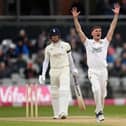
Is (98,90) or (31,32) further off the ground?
(31,32)

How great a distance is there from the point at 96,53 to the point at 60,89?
1.66 meters

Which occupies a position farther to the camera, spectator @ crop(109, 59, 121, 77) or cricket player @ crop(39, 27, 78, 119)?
spectator @ crop(109, 59, 121, 77)

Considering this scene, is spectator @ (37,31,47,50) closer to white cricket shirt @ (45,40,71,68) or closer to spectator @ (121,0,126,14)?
spectator @ (121,0,126,14)

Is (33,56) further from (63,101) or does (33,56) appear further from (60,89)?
(63,101)

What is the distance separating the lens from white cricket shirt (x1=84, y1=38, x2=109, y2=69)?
1758 cm

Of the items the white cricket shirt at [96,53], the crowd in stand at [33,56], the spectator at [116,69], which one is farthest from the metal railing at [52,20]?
the white cricket shirt at [96,53]

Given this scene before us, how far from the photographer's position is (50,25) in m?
33.5

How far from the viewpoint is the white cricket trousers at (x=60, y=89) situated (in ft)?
61.4

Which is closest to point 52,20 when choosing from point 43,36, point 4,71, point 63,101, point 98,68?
point 43,36

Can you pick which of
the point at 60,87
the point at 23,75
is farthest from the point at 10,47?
the point at 60,87

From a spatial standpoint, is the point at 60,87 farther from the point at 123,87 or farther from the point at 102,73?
the point at 123,87

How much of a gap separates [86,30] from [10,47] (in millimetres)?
3903

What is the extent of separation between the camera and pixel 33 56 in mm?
31328

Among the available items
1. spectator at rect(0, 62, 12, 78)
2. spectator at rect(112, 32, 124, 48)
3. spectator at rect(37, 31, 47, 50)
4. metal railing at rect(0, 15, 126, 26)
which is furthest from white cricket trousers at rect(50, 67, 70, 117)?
metal railing at rect(0, 15, 126, 26)
